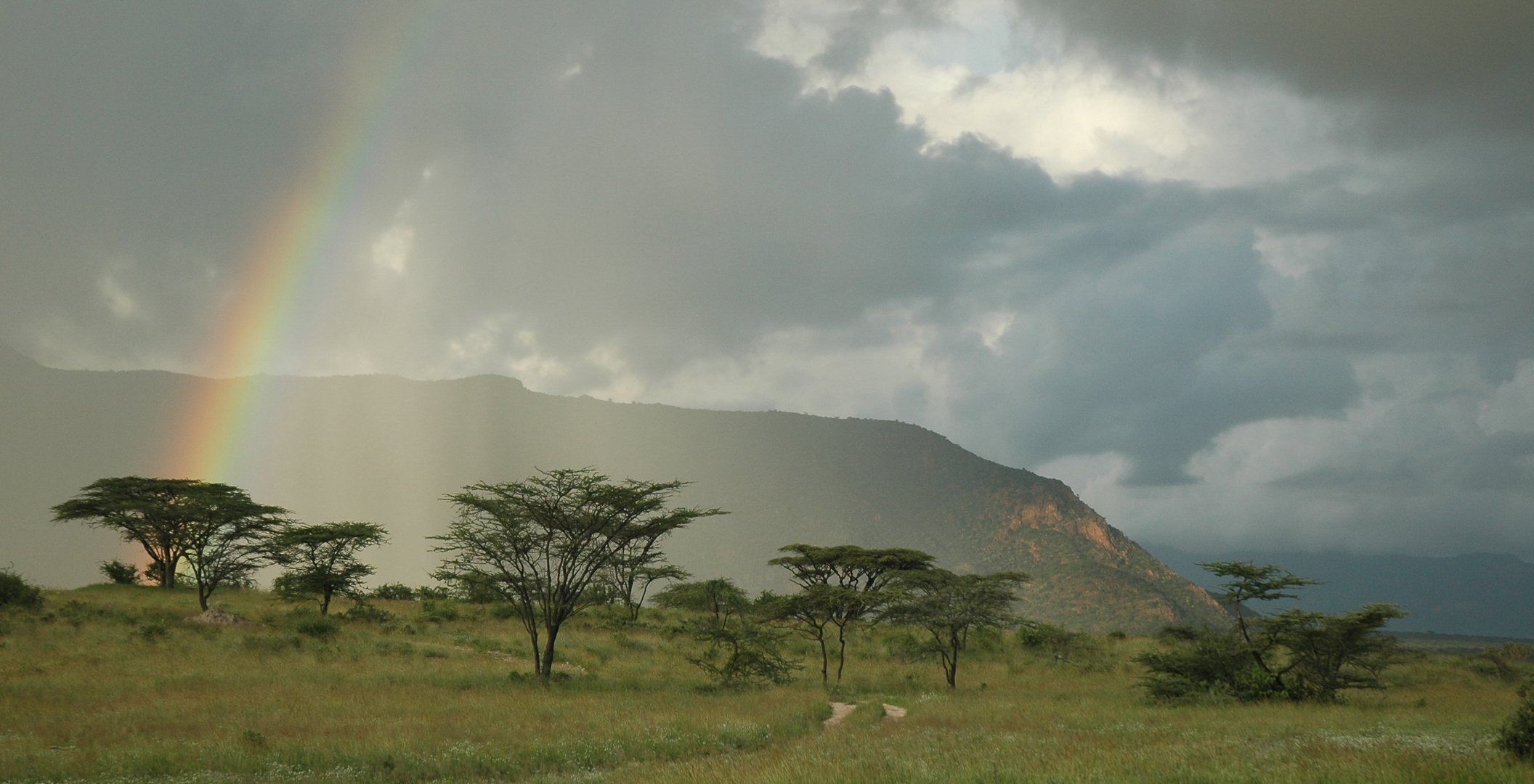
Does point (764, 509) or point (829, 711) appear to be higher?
point (764, 509)

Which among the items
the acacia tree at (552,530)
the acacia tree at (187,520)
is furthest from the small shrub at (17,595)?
the acacia tree at (552,530)

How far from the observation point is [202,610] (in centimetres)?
4022

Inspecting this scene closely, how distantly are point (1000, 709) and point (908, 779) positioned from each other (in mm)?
14211

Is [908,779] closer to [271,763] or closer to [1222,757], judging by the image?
[1222,757]

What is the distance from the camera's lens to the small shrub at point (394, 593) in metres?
56.8

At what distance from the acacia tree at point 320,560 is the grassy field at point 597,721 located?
7.09 m

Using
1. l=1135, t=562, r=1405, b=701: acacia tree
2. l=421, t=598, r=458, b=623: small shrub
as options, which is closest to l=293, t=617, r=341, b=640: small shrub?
l=421, t=598, r=458, b=623: small shrub

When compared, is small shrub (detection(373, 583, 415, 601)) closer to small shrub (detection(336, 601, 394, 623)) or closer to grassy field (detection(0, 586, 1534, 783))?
small shrub (detection(336, 601, 394, 623))

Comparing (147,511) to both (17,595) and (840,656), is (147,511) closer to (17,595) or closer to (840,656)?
(17,595)

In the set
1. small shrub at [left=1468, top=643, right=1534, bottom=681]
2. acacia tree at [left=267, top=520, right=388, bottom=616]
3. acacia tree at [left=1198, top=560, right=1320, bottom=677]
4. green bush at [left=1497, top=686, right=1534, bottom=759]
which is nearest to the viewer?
green bush at [left=1497, top=686, right=1534, bottom=759]

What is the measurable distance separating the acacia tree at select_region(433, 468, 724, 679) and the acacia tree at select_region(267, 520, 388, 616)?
19.5m

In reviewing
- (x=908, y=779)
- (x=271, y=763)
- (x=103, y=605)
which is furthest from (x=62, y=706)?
(x=103, y=605)

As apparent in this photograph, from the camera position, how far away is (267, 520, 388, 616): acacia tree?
147ft

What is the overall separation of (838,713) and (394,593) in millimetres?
45463
